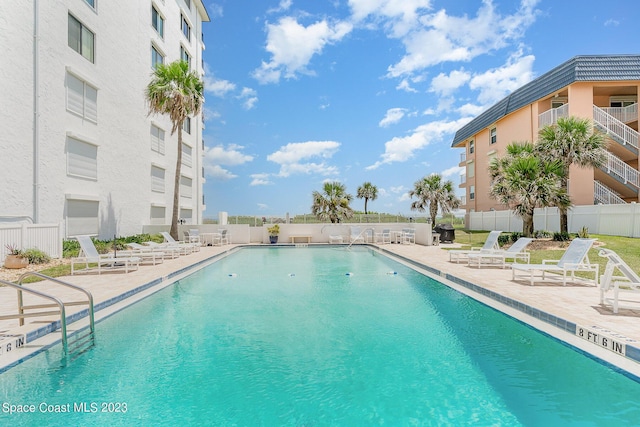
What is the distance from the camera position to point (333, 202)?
103 feet

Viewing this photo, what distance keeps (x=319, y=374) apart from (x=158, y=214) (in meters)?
21.8

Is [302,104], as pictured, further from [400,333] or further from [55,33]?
[400,333]

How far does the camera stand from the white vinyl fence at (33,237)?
11054mm

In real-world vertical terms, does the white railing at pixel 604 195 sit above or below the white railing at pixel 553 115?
below

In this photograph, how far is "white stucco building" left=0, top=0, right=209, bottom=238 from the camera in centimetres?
1237

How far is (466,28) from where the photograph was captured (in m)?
17.5

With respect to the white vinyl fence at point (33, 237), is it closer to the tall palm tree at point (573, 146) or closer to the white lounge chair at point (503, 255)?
the white lounge chair at point (503, 255)

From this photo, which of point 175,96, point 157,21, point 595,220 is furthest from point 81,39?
point 595,220

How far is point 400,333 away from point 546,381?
2.04 meters

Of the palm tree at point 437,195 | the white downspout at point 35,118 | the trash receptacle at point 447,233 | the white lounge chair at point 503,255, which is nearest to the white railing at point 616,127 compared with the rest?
the trash receptacle at point 447,233

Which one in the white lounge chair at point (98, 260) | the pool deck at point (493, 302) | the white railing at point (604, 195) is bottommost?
the pool deck at point (493, 302)

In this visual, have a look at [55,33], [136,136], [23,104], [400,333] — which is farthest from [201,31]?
[400,333]

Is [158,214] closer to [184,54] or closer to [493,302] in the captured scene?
[184,54]

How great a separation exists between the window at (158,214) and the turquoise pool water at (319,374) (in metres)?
17.1
